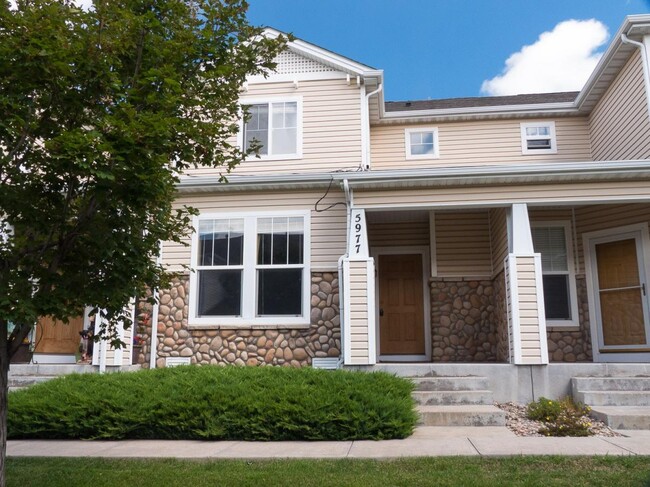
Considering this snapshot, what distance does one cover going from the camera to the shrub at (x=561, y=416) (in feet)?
20.8

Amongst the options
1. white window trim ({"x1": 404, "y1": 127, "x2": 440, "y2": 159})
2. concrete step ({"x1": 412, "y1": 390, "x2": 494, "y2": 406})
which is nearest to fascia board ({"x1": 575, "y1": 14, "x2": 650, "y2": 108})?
white window trim ({"x1": 404, "y1": 127, "x2": 440, "y2": 159})

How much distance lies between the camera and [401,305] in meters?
11.3

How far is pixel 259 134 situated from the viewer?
1139cm

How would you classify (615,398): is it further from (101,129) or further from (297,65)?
(297,65)

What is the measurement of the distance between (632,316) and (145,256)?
8089 mm

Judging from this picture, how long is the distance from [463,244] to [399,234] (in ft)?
4.19

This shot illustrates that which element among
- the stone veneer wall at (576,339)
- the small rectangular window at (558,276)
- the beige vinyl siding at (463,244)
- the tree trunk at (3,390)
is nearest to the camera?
the tree trunk at (3,390)

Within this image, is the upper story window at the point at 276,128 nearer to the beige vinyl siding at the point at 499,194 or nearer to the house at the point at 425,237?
the house at the point at 425,237

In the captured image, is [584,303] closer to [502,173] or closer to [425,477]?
[502,173]

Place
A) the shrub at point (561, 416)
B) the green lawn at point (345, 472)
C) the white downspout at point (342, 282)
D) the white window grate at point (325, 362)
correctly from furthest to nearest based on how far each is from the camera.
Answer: the white window grate at point (325, 362) → the white downspout at point (342, 282) → the shrub at point (561, 416) → the green lawn at point (345, 472)

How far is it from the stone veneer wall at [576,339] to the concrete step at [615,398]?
257 cm

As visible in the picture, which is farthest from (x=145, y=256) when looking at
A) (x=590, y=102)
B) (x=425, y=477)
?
(x=590, y=102)

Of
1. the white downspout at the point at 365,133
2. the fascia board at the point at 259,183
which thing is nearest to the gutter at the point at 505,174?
the fascia board at the point at 259,183

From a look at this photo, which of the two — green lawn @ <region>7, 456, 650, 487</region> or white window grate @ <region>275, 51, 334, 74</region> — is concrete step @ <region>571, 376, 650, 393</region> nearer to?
green lawn @ <region>7, 456, 650, 487</region>
